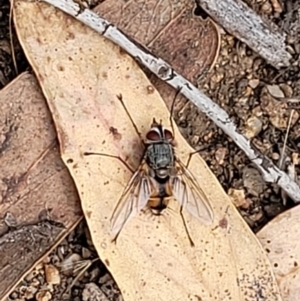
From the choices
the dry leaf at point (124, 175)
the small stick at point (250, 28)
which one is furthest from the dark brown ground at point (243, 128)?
the dry leaf at point (124, 175)

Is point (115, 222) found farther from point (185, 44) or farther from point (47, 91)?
point (185, 44)

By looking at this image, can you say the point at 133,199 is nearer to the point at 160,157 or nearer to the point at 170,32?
the point at 160,157

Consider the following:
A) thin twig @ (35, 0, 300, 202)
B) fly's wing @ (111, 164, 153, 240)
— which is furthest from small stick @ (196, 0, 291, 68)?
fly's wing @ (111, 164, 153, 240)

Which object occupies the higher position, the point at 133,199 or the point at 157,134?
the point at 157,134

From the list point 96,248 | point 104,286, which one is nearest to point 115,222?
point 96,248

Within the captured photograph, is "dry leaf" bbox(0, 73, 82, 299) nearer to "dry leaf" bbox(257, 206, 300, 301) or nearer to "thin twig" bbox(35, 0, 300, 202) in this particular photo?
"thin twig" bbox(35, 0, 300, 202)

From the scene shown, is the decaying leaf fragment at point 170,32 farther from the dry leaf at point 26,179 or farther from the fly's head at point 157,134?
the dry leaf at point 26,179

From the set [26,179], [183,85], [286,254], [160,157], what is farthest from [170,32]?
[286,254]

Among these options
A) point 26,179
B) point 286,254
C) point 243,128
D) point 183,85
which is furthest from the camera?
point 243,128
